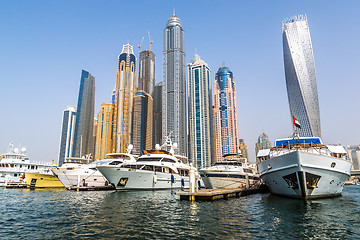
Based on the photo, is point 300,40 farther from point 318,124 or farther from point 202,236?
point 202,236

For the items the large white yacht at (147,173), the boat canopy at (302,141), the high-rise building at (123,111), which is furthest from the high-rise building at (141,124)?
the boat canopy at (302,141)

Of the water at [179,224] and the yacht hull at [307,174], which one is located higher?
the yacht hull at [307,174]

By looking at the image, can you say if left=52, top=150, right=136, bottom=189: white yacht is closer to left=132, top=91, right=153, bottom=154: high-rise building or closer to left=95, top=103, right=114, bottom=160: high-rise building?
left=132, top=91, right=153, bottom=154: high-rise building

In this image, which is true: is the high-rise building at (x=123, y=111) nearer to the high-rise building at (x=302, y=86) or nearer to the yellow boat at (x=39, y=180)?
the high-rise building at (x=302, y=86)

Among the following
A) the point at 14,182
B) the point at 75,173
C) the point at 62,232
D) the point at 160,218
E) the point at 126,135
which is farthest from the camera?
the point at 126,135

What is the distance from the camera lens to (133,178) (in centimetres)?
3338

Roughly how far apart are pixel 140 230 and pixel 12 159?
2260 inches

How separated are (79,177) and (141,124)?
5927 inches

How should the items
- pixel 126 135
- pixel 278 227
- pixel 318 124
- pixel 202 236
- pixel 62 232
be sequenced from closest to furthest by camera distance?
1. pixel 202 236
2. pixel 62 232
3. pixel 278 227
4. pixel 318 124
5. pixel 126 135

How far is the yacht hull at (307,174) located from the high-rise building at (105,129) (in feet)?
577

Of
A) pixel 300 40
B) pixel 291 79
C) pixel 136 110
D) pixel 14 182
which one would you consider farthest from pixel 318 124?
pixel 14 182

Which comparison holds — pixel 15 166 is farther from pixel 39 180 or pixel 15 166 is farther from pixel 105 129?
pixel 105 129

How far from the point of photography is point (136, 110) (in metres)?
187

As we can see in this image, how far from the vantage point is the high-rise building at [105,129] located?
18610 centimetres
